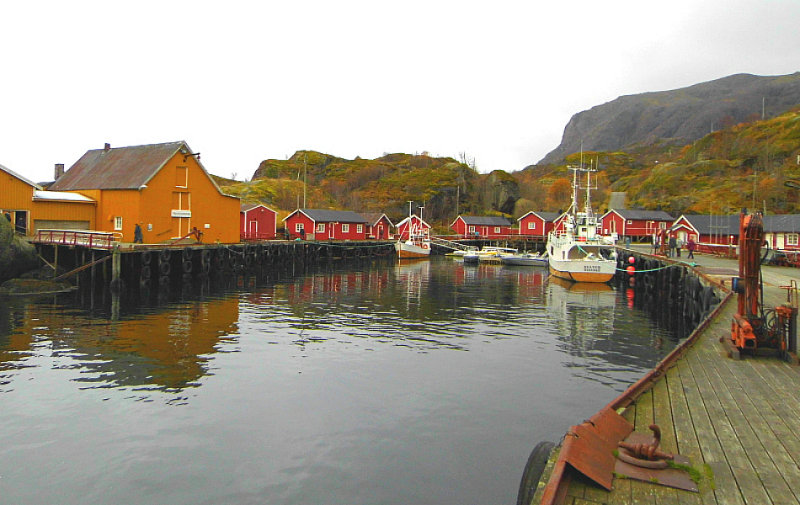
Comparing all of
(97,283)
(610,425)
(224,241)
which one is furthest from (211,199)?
(610,425)

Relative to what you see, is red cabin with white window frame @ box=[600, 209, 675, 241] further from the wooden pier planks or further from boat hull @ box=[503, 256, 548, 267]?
the wooden pier planks

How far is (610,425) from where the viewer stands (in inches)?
280

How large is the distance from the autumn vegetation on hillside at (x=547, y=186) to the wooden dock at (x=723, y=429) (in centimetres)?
7870

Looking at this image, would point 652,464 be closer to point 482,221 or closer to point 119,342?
point 119,342

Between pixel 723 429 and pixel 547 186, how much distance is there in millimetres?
129879

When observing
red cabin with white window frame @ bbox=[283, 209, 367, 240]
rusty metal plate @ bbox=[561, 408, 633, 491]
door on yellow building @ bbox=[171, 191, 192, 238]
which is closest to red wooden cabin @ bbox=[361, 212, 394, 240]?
red cabin with white window frame @ bbox=[283, 209, 367, 240]

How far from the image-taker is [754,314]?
39.5ft

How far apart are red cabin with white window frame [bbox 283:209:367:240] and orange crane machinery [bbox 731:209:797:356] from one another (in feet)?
199

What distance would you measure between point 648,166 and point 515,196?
196 feet

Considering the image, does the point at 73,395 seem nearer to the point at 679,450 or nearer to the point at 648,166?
the point at 679,450

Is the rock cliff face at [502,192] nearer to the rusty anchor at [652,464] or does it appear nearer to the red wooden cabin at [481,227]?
the red wooden cabin at [481,227]

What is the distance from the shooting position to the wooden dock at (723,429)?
5.75 metres

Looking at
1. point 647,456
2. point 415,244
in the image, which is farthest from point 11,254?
point 415,244

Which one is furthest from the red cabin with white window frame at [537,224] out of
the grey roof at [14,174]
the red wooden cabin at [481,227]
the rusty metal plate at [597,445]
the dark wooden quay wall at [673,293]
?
the rusty metal plate at [597,445]
